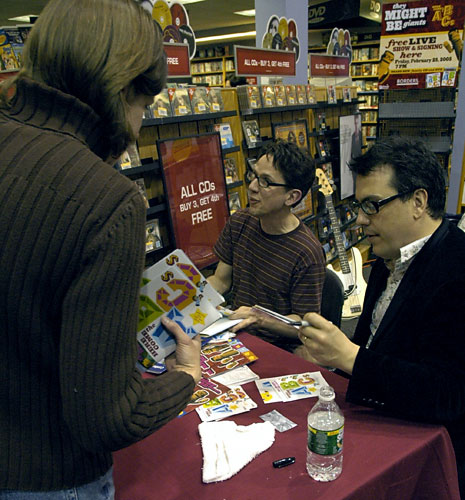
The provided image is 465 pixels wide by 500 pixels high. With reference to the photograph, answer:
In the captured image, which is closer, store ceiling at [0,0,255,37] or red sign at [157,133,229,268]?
red sign at [157,133,229,268]

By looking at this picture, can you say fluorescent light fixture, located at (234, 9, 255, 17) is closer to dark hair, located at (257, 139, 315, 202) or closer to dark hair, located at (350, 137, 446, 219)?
dark hair, located at (257, 139, 315, 202)

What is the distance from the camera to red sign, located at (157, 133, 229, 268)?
2.80 m

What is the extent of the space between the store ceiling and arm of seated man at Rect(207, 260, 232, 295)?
7839 millimetres

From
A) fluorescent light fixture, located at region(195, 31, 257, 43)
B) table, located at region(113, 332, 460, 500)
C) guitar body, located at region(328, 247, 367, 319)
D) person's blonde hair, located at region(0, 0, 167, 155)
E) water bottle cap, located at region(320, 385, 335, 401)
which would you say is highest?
fluorescent light fixture, located at region(195, 31, 257, 43)

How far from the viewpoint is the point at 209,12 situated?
33.2ft

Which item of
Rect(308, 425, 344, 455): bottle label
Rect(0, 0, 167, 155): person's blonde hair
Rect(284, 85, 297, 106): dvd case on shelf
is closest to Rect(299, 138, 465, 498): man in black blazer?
Rect(308, 425, 344, 455): bottle label

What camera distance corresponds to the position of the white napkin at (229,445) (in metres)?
1.14

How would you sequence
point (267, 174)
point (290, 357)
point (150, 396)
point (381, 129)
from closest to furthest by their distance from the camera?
1. point (150, 396)
2. point (290, 357)
3. point (267, 174)
4. point (381, 129)

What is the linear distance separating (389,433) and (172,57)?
97.7 inches

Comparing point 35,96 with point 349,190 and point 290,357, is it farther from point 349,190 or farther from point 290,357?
point 349,190

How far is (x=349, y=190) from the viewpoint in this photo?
17.2 feet

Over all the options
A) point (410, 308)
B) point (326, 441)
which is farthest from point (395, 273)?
point (326, 441)

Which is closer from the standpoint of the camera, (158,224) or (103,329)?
(103,329)

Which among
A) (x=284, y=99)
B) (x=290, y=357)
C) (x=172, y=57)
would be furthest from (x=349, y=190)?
(x=290, y=357)
